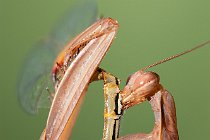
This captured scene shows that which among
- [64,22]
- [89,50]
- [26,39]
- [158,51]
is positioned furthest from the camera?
[26,39]

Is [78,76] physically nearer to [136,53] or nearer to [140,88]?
[140,88]

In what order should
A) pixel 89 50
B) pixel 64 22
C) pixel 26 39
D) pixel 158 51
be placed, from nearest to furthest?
pixel 89 50 → pixel 64 22 → pixel 158 51 → pixel 26 39

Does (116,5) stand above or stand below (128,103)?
above

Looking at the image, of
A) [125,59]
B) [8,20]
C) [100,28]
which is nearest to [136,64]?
[125,59]

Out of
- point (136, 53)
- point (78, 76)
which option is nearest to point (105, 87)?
point (78, 76)

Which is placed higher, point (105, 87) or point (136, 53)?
point (136, 53)

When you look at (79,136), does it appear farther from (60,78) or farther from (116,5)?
(60,78)

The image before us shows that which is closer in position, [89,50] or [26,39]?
[89,50]
